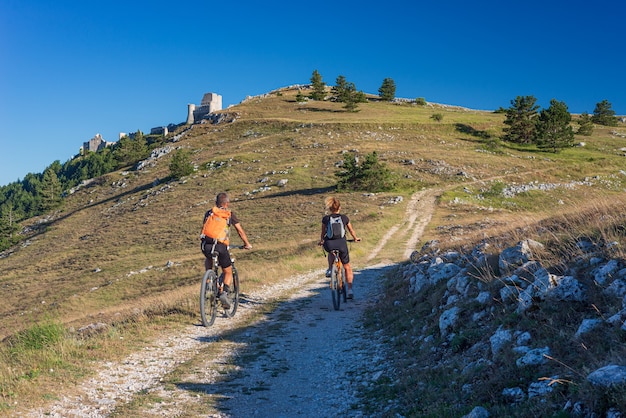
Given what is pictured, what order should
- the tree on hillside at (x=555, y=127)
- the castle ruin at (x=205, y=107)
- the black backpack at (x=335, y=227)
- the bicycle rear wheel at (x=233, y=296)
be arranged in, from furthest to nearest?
the castle ruin at (x=205, y=107) < the tree on hillside at (x=555, y=127) < the black backpack at (x=335, y=227) < the bicycle rear wheel at (x=233, y=296)

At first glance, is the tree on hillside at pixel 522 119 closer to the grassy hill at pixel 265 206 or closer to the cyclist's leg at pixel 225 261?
the grassy hill at pixel 265 206

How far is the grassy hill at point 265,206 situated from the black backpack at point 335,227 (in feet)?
10.9

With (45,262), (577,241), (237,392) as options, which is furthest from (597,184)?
(45,262)

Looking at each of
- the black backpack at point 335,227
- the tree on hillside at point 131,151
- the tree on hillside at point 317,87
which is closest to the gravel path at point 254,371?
the black backpack at point 335,227

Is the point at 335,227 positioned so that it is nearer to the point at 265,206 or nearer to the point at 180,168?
the point at 265,206

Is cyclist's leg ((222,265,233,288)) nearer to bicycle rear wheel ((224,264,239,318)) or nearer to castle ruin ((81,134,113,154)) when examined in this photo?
bicycle rear wheel ((224,264,239,318))

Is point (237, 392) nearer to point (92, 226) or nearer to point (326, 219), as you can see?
point (326, 219)

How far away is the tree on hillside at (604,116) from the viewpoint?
Result: 96875mm

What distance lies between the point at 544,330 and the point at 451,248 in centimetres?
662

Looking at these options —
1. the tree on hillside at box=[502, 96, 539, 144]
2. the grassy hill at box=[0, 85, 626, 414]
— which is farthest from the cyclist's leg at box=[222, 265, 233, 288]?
the tree on hillside at box=[502, 96, 539, 144]

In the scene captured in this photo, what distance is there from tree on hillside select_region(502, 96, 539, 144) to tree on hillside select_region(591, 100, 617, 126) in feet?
131

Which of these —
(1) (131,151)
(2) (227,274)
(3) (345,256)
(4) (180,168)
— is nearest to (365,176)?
(4) (180,168)

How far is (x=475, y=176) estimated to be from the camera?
51.8 metres

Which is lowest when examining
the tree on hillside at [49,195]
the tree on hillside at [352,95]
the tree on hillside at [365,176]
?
the tree on hillside at [365,176]
